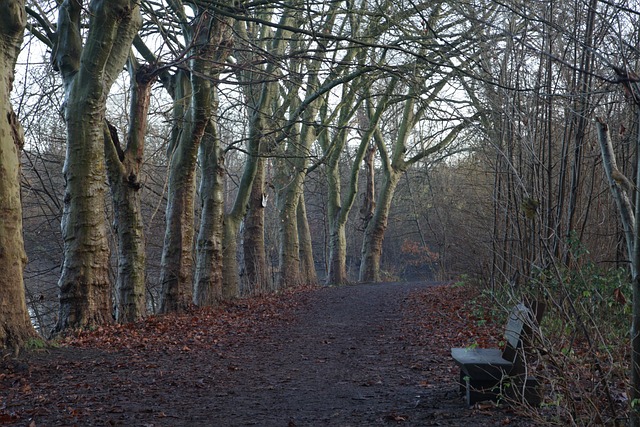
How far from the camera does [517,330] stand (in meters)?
5.21

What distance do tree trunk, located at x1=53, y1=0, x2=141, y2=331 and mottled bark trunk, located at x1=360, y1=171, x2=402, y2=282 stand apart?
60.1 feet

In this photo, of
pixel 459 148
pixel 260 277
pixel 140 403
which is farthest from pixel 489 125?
pixel 459 148

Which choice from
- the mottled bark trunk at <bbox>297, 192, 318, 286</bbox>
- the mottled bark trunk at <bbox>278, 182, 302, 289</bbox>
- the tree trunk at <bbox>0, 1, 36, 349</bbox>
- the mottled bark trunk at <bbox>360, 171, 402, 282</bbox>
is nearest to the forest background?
the tree trunk at <bbox>0, 1, 36, 349</bbox>

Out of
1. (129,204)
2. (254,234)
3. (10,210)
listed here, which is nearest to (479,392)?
(10,210)

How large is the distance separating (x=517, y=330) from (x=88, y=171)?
667cm

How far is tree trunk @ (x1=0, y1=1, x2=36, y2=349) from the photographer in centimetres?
736

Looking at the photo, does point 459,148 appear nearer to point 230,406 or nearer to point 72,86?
point 72,86

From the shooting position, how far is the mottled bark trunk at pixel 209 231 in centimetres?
1462

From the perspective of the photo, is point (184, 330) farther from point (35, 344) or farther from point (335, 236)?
point (335, 236)

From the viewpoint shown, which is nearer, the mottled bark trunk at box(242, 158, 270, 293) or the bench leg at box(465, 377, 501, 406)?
the bench leg at box(465, 377, 501, 406)

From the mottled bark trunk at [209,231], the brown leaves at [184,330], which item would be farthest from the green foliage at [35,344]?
the mottled bark trunk at [209,231]

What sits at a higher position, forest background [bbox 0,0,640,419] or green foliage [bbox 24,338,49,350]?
forest background [bbox 0,0,640,419]

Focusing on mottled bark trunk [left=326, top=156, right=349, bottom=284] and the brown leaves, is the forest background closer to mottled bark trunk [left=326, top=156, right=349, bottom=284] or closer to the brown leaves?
the brown leaves

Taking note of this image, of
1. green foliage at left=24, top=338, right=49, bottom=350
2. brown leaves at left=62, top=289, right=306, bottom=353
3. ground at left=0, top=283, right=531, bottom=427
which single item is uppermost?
green foliage at left=24, top=338, right=49, bottom=350
